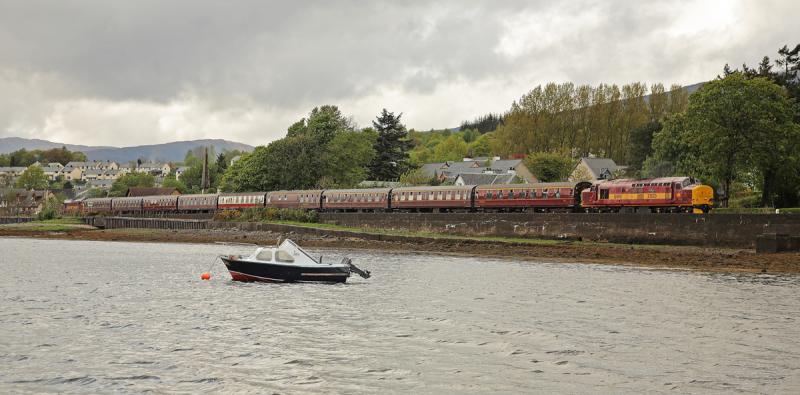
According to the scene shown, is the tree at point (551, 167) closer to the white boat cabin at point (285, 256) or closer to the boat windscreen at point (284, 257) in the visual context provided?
the white boat cabin at point (285, 256)

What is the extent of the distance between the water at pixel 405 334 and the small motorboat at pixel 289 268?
2.08ft

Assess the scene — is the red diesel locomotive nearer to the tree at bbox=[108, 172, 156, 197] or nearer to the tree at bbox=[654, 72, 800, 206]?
the tree at bbox=[654, 72, 800, 206]

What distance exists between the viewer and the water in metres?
16.5

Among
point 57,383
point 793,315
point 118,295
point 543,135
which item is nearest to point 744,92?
point 793,315

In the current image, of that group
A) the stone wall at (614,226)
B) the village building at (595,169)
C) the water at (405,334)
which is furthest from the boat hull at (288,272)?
the village building at (595,169)

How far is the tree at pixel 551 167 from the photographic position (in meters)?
114

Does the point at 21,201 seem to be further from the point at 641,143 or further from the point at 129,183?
the point at 641,143

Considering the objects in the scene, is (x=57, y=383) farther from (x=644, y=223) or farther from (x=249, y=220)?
(x=249, y=220)

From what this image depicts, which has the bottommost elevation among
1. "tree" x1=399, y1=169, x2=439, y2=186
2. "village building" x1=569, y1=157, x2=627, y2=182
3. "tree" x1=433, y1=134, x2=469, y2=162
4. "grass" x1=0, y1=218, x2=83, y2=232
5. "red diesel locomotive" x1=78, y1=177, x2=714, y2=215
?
"grass" x1=0, y1=218, x2=83, y2=232

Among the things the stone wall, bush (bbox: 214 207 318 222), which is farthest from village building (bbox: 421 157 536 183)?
the stone wall

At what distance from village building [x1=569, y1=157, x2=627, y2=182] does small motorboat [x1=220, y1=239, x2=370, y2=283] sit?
262 ft

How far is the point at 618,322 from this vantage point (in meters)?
24.1

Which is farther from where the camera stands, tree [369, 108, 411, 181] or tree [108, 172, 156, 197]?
tree [108, 172, 156, 197]

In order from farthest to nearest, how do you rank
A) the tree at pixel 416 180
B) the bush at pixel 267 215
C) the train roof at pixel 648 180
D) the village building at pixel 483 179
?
the village building at pixel 483 179
the tree at pixel 416 180
the bush at pixel 267 215
the train roof at pixel 648 180
